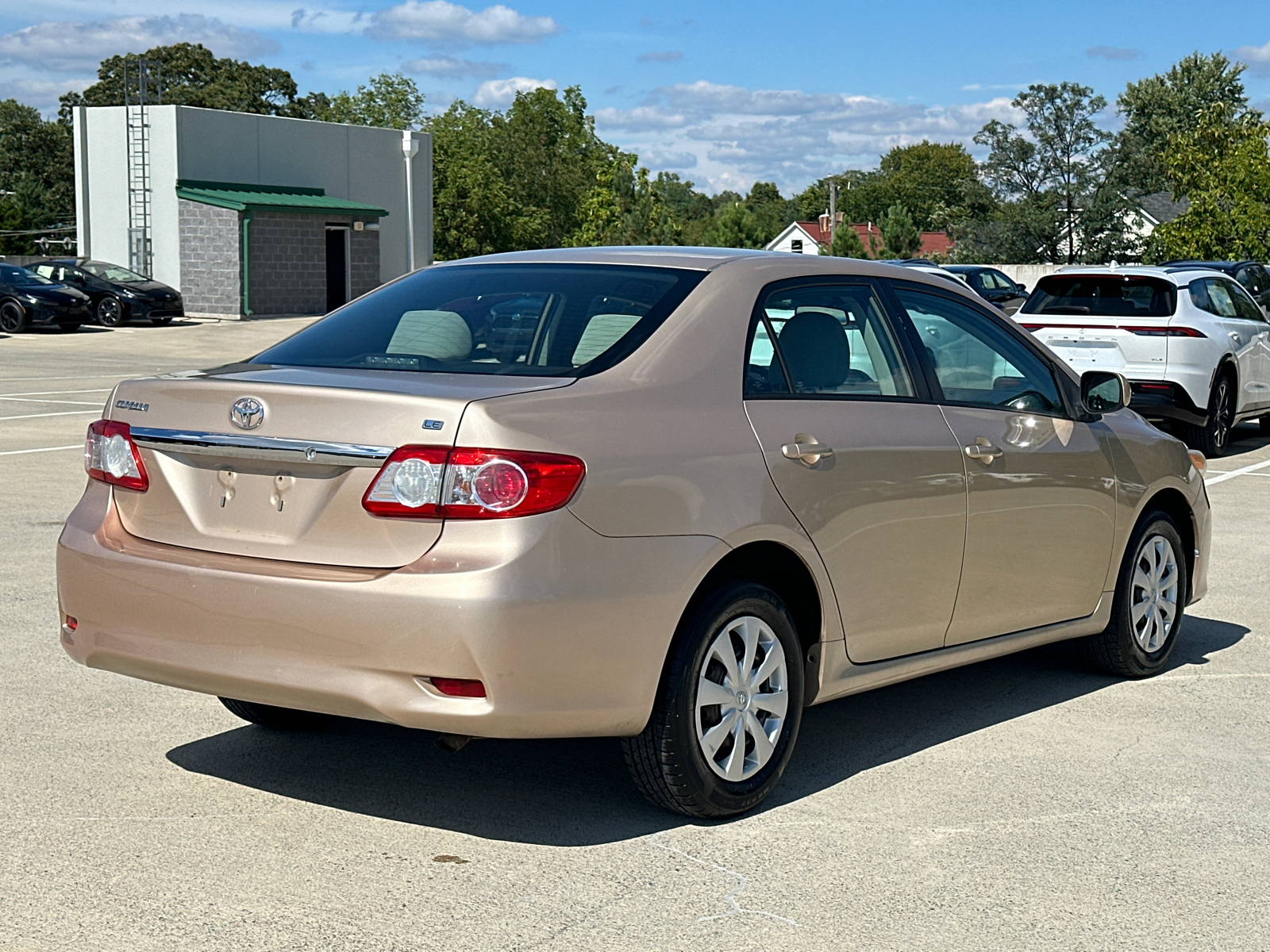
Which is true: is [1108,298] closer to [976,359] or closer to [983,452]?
[976,359]

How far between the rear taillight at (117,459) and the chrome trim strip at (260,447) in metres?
0.06

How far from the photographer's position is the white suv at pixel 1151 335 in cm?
1538

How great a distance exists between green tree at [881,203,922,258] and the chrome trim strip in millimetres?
71244

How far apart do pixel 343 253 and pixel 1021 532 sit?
41988 mm

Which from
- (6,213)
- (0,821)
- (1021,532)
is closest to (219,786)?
(0,821)

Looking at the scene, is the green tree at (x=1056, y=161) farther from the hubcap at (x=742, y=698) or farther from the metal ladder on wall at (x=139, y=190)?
the hubcap at (x=742, y=698)

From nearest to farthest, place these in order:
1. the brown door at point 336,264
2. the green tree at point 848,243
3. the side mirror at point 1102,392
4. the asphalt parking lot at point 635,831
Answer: the asphalt parking lot at point 635,831 → the side mirror at point 1102,392 → the brown door at point 336,264 → the green tree at point 848,243

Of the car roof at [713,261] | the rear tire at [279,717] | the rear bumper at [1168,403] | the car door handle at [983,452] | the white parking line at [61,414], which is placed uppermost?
the car roof at [713,261]

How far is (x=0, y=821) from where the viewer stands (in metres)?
4.68

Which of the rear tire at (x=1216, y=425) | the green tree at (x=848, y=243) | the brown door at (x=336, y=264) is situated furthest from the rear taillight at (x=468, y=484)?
the green tree at (x=848, y=243)

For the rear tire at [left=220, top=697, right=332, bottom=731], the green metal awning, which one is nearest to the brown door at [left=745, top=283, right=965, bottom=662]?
the rear tire at [left=220, top=697, right=332, bottom=731]

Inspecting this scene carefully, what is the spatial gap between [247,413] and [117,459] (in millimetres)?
582

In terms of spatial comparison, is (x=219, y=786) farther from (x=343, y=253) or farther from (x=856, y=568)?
(x=343, y=253)

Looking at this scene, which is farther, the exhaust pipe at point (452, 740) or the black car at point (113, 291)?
the black car at point (113, 291)
